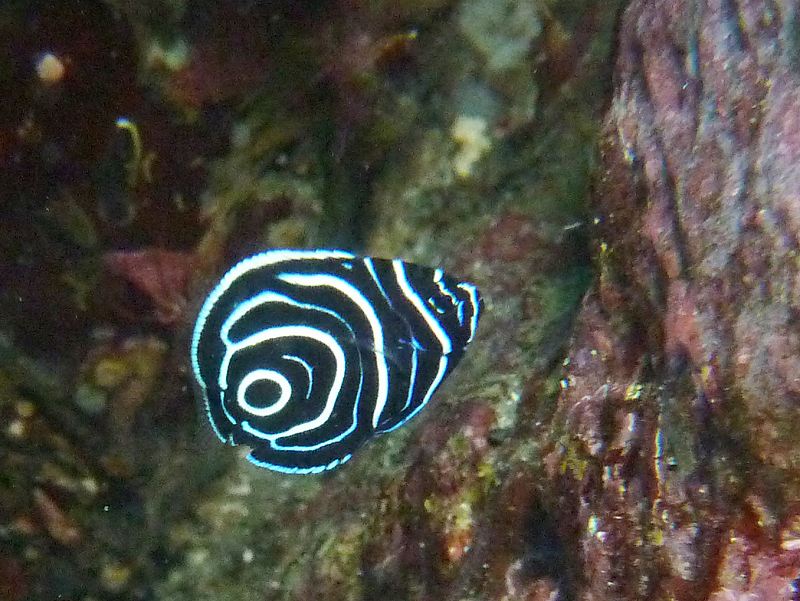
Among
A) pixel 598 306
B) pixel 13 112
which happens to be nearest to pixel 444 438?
pixel 598 306

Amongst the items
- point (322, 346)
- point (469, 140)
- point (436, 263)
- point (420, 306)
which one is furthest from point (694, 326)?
point (469, 140)

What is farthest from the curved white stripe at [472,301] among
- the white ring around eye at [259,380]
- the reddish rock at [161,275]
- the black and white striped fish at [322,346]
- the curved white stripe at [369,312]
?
the reddish rock at [161,275]

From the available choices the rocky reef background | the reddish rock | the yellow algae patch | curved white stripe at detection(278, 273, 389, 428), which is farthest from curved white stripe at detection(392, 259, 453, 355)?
the yellow algae patch

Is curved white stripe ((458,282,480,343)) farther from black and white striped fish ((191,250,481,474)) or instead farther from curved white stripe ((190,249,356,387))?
curved white stripe ((190,249,356,387))

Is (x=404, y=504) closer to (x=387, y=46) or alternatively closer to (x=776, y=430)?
(x=776, y=430)

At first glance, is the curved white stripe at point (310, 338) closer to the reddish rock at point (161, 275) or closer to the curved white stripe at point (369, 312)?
the curved white stripe at point (369, 312)

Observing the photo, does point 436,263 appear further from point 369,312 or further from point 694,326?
point 694,326
